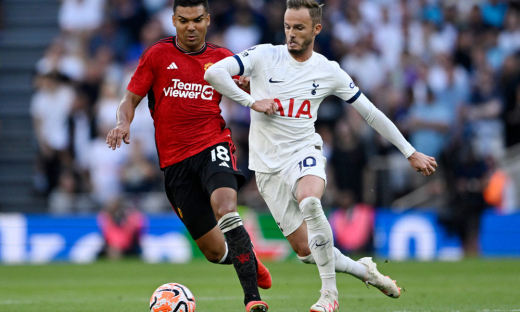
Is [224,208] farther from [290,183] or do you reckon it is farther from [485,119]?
[485,119]

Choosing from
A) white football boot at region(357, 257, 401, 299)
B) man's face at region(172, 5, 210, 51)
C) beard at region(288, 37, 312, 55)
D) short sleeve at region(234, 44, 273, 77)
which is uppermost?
man's face at region(172, 5, 210, 51)

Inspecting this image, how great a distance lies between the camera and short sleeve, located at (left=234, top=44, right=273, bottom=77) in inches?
262

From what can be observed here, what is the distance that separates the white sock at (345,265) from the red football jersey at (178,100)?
136 cm

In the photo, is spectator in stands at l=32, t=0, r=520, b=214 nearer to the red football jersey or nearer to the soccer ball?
the red football jersey

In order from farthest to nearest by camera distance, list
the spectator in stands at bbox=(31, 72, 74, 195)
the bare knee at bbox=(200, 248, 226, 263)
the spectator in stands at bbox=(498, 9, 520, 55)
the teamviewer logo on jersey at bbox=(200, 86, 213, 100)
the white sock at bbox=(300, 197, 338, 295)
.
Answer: the spectator in stands at bbox=(498, 9, 520, 55), the spectator in stands at bbox=(31, 72, 74, 195), the bare knee at bbox=(200, 248, 226, 263), the teamviewer logo on jersey at bbox=(200, 86, 213, 100), the white sock at bbox=(300, 197, 338, 295)

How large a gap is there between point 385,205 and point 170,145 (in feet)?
28.2

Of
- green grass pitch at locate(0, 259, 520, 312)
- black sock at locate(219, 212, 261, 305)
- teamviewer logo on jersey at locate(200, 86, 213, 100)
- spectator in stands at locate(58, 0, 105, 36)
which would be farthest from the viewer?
spectator in stands at locate(58, 0, 105, 36)

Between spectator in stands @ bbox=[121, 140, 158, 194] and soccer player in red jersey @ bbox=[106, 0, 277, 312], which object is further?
spectator in stands @ bbox=[121, 140, 158, 194]

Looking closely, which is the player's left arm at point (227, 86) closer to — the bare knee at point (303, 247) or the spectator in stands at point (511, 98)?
the bare knee at point (303, 247)

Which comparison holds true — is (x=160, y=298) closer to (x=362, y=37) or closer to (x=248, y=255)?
(x=248, y=255)

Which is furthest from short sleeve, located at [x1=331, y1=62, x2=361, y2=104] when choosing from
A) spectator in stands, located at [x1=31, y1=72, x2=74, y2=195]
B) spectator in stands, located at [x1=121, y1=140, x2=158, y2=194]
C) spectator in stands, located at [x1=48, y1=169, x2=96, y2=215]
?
spectator in stands, located at [x1=31, y1=72, x2=74, y2=195]

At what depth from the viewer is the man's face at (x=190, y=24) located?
23.0ft

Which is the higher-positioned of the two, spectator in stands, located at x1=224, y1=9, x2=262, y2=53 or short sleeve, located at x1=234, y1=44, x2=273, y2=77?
spectator in stands, located at x1=224, y1=9, x2=262, y2=53

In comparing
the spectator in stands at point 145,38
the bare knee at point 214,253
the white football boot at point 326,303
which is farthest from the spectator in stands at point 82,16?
the white football boot at point 326,303
